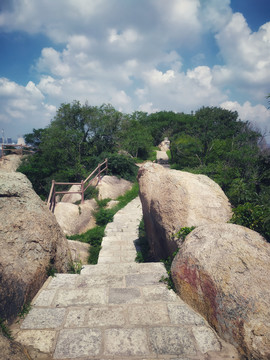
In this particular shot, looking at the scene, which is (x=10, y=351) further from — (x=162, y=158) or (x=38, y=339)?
(x=162, y=158)

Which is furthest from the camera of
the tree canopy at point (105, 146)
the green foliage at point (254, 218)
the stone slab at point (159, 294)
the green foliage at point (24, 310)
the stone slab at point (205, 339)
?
the tree canopy at point (105, 146)

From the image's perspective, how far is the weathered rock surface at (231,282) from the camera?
1998 millimetres

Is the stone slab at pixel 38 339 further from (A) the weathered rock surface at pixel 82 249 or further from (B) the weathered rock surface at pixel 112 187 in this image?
(B) the weathered rock surface at pixel 112 187

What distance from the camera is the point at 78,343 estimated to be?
211 cm

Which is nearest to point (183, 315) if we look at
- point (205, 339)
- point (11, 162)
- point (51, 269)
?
point (205, 339)

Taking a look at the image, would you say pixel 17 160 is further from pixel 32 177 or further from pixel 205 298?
pixel 205 298

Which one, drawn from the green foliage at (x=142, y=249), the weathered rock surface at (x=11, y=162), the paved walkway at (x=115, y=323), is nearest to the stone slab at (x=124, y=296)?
the paved walkway at (x=115, y=323)

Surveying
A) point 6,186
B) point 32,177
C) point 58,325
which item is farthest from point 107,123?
point 58,325

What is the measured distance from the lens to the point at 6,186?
3348 mm

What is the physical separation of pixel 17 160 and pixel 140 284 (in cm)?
2233

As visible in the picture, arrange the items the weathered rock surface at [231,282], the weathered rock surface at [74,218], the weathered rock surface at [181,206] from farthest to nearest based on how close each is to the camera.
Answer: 1. the weathered rock surface at [74,218]
2. the weathered rock surface at [181,206]
3. the weathered rock surface at [231,282]

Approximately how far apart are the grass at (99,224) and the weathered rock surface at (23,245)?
7.03ft

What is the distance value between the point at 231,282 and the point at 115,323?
141 centimetres

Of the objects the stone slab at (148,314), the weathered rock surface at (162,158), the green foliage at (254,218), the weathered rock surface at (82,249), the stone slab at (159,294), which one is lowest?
the weathered rock surface at (82,249)
